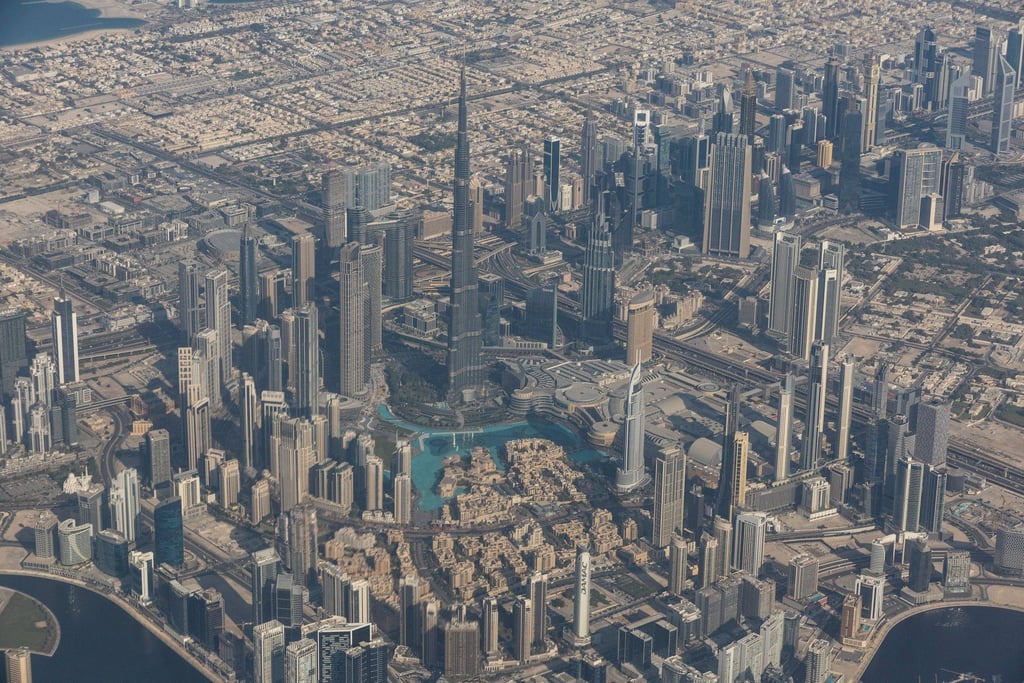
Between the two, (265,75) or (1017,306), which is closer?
(1017,306)

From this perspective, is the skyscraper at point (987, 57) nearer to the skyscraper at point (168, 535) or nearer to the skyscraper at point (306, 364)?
the skyscraper at point (306, 364)

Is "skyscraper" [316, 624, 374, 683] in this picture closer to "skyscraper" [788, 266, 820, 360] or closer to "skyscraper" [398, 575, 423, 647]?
"skyscraper" [398, 575, 423, 647]

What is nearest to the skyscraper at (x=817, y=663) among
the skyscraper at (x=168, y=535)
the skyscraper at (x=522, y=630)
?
the skyscraper at (x=522, y=630)

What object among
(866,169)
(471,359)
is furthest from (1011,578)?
(866,169)

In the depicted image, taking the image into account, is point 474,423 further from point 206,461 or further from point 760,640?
point 760,640

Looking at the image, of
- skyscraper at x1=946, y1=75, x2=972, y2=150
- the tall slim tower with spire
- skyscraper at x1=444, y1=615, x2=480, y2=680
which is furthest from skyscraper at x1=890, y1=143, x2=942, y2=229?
skyscraper at x1=444, y1=615, x2=480, y2=680

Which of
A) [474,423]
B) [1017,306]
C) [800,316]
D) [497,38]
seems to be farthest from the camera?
[497,38]
